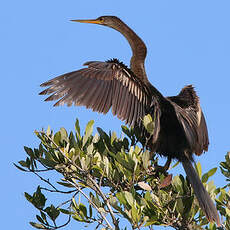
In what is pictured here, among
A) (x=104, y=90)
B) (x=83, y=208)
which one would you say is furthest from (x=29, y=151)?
(x=104, y=90)

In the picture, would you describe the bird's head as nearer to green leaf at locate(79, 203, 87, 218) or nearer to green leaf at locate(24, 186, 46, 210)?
green leaf at locate(24, 186, 46, 210)

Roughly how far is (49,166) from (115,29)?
3.27 meters

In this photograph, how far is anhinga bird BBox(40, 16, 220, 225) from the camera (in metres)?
4.18

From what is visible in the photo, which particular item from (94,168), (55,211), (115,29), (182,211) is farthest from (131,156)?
(115,29)

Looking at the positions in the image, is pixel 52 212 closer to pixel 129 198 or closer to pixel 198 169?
→ pixel 129 198

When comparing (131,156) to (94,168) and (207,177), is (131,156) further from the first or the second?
(207,177)

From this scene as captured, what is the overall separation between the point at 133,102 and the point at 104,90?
338 mm

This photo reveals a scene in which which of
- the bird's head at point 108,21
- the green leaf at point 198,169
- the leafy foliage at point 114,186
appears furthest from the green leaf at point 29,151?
the bird's head at point 108,21

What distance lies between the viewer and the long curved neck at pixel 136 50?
5.47 m

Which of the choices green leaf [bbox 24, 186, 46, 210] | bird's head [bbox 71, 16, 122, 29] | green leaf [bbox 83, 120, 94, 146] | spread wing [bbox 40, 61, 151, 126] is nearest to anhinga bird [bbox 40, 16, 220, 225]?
spread wing [bbox 40, 61, 151, 126]

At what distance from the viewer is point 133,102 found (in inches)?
177

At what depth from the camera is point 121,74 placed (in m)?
4.52

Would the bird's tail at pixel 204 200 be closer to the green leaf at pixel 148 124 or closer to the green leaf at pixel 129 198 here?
the green leaf at pixel 148 124

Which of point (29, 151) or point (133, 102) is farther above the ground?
point (133, 102)
